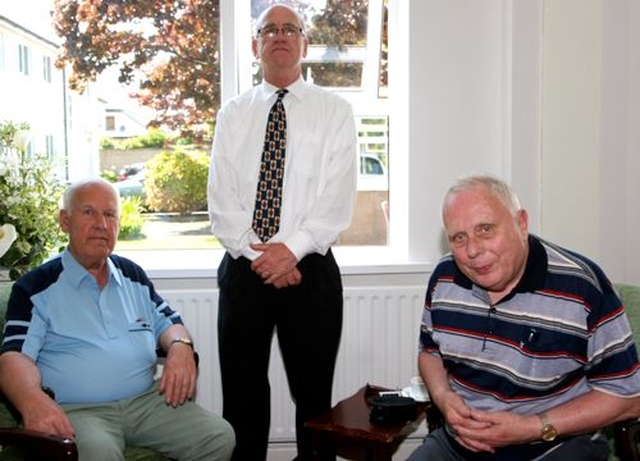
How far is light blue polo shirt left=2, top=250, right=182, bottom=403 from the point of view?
7.86 feet

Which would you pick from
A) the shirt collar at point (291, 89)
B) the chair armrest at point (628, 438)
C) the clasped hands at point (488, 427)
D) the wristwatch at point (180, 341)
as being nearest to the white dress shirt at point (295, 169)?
the shirt collar at point (291, 89)

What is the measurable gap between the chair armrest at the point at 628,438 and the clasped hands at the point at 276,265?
4.14 ft

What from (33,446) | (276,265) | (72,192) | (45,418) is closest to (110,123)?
(72,192)

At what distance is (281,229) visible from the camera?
9.27ft

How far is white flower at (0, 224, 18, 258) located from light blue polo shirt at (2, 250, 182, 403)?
1.09 ft

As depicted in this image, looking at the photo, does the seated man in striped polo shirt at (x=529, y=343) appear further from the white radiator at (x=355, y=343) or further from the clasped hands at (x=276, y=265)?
the white radiator at (x=355, y=343)

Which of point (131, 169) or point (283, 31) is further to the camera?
point (131, 169)

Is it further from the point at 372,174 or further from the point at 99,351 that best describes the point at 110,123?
the point at 99,351

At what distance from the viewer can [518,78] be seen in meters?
3.24

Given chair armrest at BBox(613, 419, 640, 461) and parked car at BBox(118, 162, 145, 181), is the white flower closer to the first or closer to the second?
parked car at BBox(118, 162, 145, 181)

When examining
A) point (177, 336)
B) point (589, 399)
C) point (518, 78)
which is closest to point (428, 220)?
point (518, 78)

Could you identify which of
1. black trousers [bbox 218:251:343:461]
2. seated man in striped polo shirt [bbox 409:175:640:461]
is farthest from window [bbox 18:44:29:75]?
seated man in striped polo shirt [bbox 409:175:640:461]

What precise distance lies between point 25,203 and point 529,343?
2055 mm

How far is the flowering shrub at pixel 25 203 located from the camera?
9.48ft
